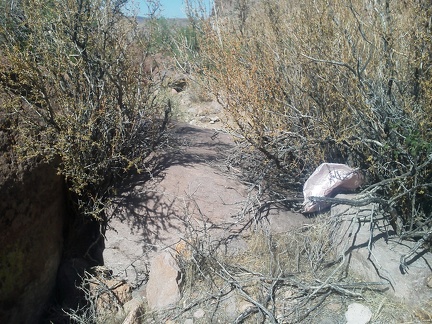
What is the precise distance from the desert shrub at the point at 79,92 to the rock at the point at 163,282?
758 millimetres

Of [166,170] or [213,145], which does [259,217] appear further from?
[213,145]

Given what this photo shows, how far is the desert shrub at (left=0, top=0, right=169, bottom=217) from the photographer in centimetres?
489

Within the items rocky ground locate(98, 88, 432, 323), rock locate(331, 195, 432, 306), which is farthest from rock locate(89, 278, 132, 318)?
rock locate(331, 195, 432, 306)

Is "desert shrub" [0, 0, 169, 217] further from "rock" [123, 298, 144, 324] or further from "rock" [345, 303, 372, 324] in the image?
"rock" [345, 303, 372, 324]

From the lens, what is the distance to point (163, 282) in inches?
186

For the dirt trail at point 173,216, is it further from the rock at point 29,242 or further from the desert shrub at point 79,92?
the rock at point 29,242

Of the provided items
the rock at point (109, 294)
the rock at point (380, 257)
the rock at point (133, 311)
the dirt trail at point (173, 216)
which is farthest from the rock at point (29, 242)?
the rock at point (380, 257)

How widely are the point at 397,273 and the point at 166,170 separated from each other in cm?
259

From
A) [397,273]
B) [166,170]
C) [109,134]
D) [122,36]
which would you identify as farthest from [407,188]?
[122,36]

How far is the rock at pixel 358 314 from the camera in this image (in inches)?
160

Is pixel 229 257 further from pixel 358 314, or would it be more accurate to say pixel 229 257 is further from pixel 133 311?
pixel 358 314

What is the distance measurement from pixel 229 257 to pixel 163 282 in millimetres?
654

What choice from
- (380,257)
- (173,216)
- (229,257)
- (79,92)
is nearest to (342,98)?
(380,257)

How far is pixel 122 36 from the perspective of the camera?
229 inches
